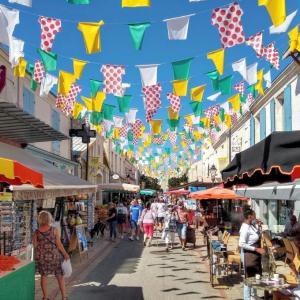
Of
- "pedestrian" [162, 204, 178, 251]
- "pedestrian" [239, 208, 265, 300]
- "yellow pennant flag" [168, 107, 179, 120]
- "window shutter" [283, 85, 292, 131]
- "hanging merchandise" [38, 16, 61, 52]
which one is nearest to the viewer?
"pedestrian" [239, 208, 265, 300]

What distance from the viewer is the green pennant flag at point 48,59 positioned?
1170 cm

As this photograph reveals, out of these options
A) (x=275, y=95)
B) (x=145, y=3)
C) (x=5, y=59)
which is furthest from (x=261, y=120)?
(x=145, y=3)

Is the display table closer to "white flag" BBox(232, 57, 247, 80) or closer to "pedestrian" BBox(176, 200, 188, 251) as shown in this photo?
"white flag" BBox(232, 57, 247, 80)

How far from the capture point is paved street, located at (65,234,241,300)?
906 centimetres

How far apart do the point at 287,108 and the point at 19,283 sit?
17.1 m

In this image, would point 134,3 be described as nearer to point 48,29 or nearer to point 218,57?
point 48,29

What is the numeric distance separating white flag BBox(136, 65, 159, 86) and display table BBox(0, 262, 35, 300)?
6.14 metres

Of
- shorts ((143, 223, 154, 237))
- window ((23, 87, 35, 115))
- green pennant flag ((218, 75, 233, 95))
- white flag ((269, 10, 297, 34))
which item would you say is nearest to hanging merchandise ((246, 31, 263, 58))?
white flag ((269, 10, 297, 34))

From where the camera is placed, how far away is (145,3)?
766cm

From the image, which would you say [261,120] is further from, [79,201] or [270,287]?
[270,287]

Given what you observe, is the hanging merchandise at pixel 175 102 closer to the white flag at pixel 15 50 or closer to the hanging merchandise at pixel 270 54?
the hanging merchandise at pixel 270 54

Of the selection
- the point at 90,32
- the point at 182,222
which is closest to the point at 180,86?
the point at 90,32

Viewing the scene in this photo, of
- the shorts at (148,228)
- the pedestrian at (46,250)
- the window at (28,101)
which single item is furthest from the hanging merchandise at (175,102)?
the pedestrian at (46,250)

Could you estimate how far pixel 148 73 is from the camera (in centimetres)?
1186
